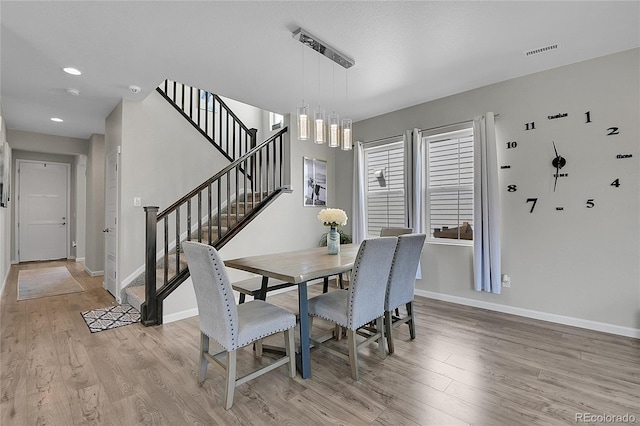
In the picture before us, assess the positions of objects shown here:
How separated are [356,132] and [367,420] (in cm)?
427

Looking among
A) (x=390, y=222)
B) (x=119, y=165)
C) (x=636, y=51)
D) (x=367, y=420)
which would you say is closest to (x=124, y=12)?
(x=119, y=165)

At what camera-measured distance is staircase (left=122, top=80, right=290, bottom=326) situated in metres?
3.24

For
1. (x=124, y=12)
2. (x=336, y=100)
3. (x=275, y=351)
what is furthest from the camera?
(x=336, y=100)

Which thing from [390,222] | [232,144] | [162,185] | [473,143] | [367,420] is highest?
[232,144]

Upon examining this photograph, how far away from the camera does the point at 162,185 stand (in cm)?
428

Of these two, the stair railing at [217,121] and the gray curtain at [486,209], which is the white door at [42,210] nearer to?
the stair railing at [217,121]

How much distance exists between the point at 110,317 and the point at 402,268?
323 cm

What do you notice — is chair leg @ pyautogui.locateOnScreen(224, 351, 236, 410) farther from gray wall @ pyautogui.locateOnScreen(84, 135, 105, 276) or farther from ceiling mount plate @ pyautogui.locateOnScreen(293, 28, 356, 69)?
gray wall @ pyautogui.locateOnScreen(84, 135, 105, 276)

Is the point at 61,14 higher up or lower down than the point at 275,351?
higher up

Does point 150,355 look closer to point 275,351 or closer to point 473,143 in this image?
point 275,351

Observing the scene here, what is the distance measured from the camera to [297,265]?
2340 millimetres

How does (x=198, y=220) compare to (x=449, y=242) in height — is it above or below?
above

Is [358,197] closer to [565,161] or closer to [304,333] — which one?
[565,161]

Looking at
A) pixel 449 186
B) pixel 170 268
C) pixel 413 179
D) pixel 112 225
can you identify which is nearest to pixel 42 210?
pixel 112 225
